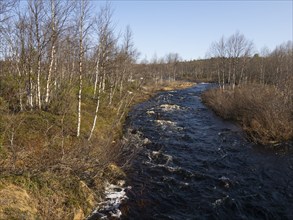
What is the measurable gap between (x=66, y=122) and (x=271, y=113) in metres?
15.3

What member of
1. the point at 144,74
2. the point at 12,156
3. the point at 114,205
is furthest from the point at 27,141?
the point at 144,74

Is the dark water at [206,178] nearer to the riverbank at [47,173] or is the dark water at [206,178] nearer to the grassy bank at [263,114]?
the grassy bank at [263,114]

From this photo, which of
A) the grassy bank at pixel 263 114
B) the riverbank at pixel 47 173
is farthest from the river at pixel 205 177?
the riverbank at pixel 47 173

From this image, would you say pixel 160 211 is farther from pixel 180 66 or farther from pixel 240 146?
pixel 180 66

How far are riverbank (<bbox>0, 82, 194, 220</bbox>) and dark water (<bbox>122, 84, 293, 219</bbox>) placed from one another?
64.7 inches

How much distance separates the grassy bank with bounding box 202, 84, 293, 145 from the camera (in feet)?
65.9

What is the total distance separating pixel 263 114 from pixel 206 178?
10.5 metres

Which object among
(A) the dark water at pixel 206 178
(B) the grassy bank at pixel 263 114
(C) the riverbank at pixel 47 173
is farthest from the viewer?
(B) the grassy bank at pixel 263 114

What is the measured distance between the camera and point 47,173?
1039 cm

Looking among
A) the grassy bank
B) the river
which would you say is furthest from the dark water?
the grassy bank

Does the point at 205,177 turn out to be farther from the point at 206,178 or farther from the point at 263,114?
the point at 263,114

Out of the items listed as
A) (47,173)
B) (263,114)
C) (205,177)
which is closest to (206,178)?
(205,177)

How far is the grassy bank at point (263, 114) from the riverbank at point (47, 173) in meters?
11.3

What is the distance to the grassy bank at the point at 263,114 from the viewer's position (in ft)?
65.9
